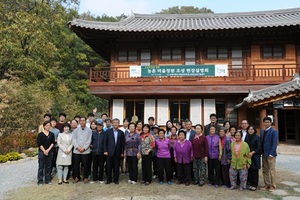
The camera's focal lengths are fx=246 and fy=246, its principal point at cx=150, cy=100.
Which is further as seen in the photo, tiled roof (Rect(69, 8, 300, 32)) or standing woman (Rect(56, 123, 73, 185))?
tiled roof (Rect(69, 8, 300, 32))

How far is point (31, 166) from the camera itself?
947 centimetres

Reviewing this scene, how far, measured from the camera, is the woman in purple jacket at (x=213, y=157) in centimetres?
644

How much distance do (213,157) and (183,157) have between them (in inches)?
30.7

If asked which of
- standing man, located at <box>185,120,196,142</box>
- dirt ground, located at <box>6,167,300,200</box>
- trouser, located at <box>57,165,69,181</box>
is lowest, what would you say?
dirt ground, located at <box>6,167,300,200</box>

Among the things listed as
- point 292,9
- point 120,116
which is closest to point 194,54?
point 120,116

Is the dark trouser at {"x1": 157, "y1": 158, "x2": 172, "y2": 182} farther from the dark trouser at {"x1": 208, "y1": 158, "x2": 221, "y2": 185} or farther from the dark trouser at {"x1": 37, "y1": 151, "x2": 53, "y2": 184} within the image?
the dark trouser at {"x1": 37, "y1": 151, "x2": 53, "y2": 184}

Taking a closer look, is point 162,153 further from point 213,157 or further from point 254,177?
point 254,177

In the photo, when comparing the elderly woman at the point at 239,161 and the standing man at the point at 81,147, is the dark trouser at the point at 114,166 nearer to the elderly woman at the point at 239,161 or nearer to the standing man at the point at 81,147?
the standing man at the point at 81,147

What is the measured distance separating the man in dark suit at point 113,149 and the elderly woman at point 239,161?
2926 mm

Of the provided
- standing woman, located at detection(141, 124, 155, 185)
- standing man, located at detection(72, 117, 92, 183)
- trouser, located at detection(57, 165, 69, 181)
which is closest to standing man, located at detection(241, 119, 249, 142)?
standing woman, located at detection(141, 124, 155, 185)

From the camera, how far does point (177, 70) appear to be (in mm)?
12836

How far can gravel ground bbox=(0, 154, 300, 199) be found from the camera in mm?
6862

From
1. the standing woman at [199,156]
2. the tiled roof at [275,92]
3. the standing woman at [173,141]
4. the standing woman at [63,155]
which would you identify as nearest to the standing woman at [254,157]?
the standing woman at [199,156]

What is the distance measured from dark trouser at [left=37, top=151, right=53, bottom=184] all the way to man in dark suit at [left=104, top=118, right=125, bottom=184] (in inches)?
63.2
